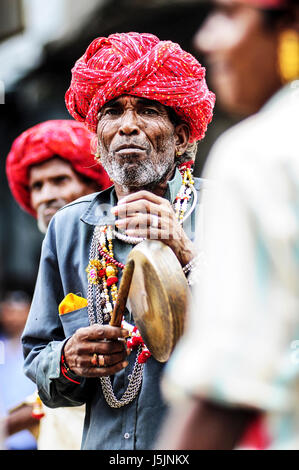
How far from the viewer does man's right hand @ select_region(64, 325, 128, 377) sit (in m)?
2.92

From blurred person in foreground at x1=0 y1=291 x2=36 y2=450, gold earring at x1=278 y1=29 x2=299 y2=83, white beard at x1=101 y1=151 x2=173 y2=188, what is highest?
gold earring at x1=278 y1=29 x2=299 y2=83

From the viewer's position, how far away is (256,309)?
5.00 feet

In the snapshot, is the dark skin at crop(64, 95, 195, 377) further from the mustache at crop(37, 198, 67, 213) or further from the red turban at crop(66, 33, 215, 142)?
the mustache at crop(37, 198, 67, 213)

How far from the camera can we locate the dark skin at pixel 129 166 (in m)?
2.86

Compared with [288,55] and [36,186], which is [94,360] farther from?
[36,186]

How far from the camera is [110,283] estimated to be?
3.23 m

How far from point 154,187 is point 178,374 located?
6.05 feet

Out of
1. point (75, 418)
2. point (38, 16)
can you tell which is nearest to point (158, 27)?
point (38, 16)

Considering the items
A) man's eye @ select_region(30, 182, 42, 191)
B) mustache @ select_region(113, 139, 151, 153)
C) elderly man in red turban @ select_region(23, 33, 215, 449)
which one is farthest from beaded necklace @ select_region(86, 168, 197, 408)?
man's eye @ select_region(30, 182, 42, 191)

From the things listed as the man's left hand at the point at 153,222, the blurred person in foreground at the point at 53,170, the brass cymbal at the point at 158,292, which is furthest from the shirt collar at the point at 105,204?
the blurred person in foreground at the point at 53,170

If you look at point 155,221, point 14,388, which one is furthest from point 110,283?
point 14,388

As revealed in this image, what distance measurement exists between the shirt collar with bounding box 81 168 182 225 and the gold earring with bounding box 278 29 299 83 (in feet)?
5.22

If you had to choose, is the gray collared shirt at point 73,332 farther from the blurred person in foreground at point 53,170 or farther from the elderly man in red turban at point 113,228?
the blurred person in foreground at point 53,170

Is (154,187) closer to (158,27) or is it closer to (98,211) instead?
(98,211)
